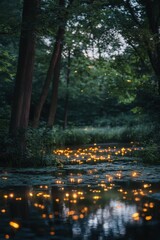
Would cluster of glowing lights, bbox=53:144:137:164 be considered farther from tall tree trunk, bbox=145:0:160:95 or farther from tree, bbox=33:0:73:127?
tall tree trunk, bbox=145:0:160:95

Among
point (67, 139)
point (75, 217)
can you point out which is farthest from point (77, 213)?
point (67, 139)

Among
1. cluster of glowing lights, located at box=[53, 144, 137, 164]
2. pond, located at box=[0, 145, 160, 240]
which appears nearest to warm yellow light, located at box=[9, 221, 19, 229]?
pond, located at box=[0, 145, 160, 240]

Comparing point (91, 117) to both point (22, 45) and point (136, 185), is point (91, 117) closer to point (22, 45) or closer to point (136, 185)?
point (22, 45)

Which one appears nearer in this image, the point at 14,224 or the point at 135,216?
the point at 14,224

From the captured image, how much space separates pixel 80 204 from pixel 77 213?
748 mm

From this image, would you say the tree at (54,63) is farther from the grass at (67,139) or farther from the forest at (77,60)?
the grass at (67,139)

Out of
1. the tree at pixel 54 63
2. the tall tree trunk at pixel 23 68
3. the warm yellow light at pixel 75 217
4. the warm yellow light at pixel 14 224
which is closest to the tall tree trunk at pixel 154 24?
the tree at pixel 54 63

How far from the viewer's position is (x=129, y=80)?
2791 centimetres

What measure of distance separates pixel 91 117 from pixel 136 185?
121 feet

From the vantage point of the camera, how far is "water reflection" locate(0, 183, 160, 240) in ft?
20.1

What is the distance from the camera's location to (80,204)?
814cm

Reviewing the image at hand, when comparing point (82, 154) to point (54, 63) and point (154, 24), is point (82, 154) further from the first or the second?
point (154, 24)

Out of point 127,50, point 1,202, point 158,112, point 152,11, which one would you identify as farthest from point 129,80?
point 1,202

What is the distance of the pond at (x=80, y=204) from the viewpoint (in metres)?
6.17
